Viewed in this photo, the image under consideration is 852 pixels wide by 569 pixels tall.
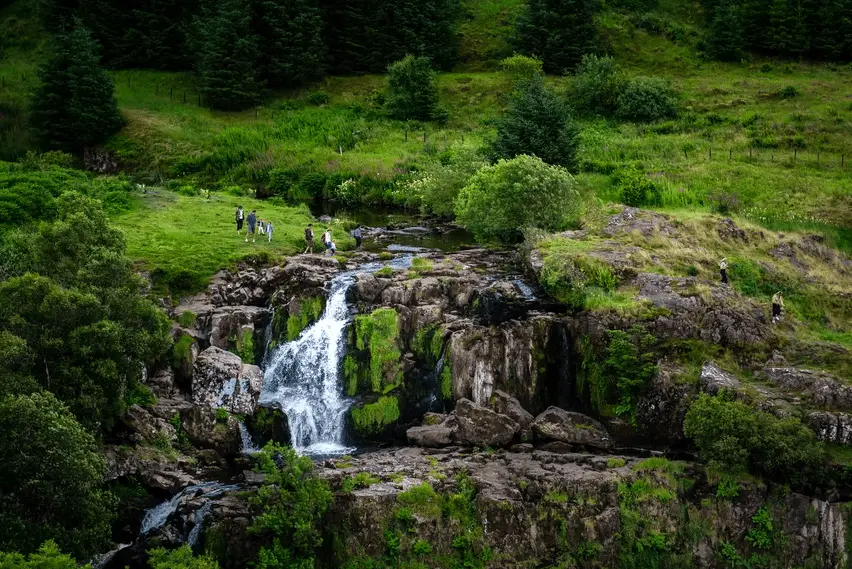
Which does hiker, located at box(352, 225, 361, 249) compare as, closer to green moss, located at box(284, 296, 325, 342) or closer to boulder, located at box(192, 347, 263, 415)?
green moss, located at box(284, 296, 325, 342)

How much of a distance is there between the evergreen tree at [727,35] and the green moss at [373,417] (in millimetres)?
66867

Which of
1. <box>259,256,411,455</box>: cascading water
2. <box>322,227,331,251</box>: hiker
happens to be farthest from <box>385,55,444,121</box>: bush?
<box>259,256,411,455</box>: cascading water

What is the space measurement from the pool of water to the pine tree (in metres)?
23.9

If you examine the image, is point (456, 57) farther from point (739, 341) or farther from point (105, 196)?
point (739, 341)

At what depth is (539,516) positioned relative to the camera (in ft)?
110

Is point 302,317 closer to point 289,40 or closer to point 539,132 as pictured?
point 539,132

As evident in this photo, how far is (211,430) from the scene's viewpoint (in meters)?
38.3

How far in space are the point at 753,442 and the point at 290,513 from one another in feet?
55.2

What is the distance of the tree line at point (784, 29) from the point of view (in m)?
88.1

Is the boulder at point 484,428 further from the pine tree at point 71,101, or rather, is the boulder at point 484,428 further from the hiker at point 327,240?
the pine tree at point 71,101

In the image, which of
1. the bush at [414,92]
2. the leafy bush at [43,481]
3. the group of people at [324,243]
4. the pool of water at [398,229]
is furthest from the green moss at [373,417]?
the bush at [414,92]

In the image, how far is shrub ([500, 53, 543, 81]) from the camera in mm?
85500

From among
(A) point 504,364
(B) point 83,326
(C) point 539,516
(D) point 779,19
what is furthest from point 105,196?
(D) point 779,19

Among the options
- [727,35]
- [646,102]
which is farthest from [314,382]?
[727,35]
